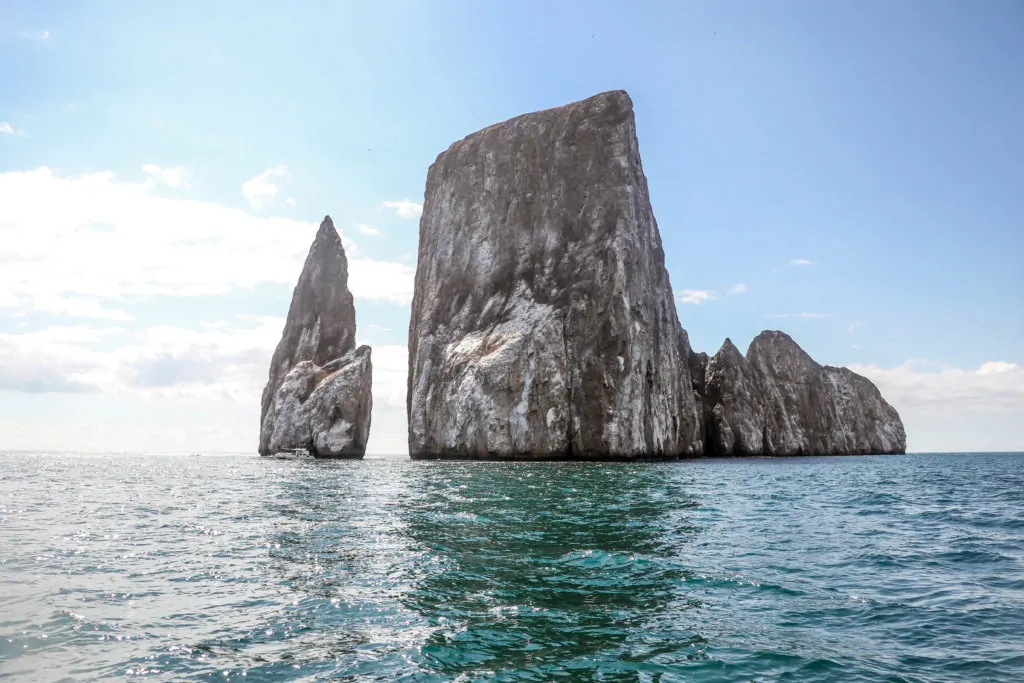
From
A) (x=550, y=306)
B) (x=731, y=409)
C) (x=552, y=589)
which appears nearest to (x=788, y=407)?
(x=731, y=409)

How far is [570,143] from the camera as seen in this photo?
2950 inches

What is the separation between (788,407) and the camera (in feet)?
343

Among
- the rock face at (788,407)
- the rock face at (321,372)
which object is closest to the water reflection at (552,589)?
the rock face at (321,372)

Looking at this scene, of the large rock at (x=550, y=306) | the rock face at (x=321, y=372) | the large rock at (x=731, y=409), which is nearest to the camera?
the large rock at (x=550, y=306)

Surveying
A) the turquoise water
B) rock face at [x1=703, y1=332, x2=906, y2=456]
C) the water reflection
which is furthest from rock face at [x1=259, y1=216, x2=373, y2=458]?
the water reflection

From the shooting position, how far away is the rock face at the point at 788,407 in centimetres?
9288

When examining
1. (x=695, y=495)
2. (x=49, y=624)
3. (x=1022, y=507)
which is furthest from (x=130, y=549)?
(x=1022, y=507)

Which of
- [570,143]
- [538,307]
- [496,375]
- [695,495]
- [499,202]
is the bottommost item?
[695,495]

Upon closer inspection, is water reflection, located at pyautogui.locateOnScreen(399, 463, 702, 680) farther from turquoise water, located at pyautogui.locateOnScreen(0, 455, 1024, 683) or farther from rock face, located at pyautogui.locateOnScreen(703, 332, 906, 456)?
rock face, located at pyautogui.locateOnScreen(703, 332, 906, 456)

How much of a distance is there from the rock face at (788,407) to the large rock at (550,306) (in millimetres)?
12971

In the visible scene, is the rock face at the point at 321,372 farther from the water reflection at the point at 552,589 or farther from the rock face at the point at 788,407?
the water reflection at the point at 552,589

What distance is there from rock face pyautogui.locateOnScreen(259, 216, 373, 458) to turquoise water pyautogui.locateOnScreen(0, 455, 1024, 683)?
5754cm

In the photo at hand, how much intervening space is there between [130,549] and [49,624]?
6.17 meters

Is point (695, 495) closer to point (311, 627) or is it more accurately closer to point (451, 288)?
point (311, 627)
